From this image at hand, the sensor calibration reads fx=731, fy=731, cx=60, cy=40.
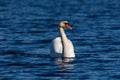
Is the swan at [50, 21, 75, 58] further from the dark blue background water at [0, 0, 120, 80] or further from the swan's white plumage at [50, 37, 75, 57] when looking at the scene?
the dark blue background water at [0, 0, 120, 80]

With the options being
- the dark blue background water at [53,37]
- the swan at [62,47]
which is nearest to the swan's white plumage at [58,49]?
the swan at [62,47]

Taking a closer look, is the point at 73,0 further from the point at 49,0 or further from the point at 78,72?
the point at 78,72

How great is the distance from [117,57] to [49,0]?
3452 centimetres

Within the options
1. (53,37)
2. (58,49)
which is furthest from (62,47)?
(53,37)

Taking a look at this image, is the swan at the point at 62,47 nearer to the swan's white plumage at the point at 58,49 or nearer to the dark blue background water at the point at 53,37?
the swan's white plumage at the point at 58,49

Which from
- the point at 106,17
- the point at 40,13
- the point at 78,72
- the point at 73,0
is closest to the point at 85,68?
the point at 78,72

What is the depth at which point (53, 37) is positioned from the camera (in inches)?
1299

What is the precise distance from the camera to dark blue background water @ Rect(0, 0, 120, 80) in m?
22.9

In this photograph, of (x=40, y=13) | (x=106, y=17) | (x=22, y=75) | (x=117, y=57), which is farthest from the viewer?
(x=40, y=13)

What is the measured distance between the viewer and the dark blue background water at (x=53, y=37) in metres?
22.9

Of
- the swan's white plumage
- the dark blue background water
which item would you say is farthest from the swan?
the dark blue background water

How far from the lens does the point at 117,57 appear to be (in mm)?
26078

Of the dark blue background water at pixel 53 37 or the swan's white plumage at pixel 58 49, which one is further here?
the swan's white plumage at pixel 58 49

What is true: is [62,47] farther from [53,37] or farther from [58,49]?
[53,37]
